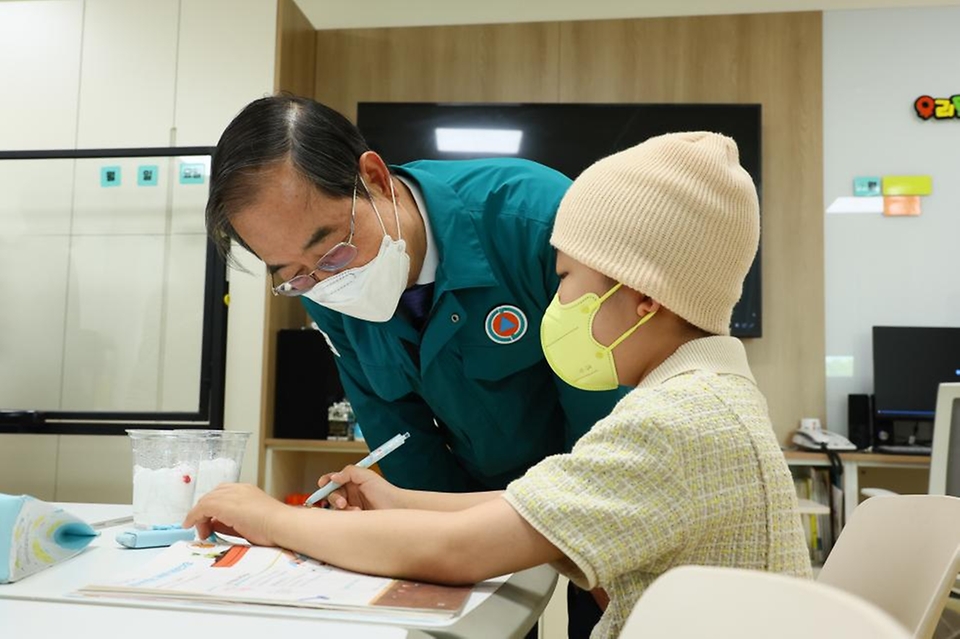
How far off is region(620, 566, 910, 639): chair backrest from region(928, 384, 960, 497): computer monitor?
219 centimetres

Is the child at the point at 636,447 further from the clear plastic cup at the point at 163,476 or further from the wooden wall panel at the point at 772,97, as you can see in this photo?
the wooden wall panel at the point at 772,97

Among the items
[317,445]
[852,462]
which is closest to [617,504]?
[317,445]

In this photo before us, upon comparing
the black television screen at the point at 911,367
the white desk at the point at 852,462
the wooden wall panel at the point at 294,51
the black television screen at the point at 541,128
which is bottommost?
the white desk at the point at 852,462

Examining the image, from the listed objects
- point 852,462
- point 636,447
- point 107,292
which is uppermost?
point 107,292

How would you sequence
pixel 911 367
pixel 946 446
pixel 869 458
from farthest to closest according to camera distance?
1. pixel 911 367
2. pixel 869 458
3. pixel 946 446

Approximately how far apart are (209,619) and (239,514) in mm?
263

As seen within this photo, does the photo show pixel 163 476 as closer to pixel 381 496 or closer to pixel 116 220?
pixel 381 496

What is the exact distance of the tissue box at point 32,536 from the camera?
0.80m

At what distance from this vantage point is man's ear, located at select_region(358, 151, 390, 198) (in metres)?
1.22

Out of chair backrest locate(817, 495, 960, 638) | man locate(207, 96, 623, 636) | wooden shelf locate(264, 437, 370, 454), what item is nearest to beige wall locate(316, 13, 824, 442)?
wooden shelf locate(264, 437, 370, 454)

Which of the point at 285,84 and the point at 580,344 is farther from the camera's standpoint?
the point at 285,84

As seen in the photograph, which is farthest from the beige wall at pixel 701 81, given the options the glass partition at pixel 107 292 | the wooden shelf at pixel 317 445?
the wooden shelf at pixel 317 445

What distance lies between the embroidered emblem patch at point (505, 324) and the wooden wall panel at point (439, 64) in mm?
2680

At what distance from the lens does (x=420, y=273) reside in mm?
1322
